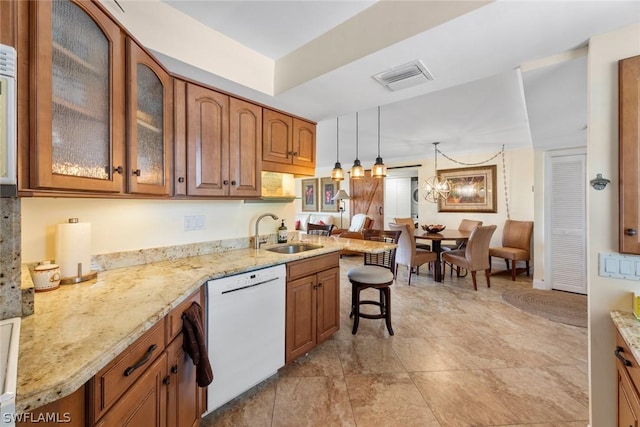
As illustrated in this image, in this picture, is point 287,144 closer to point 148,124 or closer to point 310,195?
point 148,124

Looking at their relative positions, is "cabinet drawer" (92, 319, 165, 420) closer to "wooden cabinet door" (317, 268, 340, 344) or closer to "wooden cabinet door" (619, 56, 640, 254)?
"wooden cabinet door" (317, 268, 340, 344)

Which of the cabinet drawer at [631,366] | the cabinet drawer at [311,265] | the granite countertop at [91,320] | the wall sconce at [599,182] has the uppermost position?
the wall sconce at [599,182]

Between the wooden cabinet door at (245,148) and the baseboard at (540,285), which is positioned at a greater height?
the wooden cabinet door at (245,148)

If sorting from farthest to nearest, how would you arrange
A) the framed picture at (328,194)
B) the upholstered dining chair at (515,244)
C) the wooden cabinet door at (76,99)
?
the framed picture at (328,194) → the upholstered dining chair at (515,244) → the wooden cabinet door at (76,99)

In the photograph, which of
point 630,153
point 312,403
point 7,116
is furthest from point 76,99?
point 630,153

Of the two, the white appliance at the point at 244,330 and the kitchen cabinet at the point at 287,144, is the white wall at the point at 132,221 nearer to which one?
the kitchen cabinet at the point at 287,144

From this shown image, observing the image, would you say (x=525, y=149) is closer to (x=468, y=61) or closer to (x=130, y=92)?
(x=468, y=61)

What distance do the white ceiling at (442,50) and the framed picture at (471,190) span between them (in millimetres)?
2418

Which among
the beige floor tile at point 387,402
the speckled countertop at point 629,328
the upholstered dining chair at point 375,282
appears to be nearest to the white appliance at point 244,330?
the beige floor tile at point 387,402

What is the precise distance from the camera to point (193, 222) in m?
2.16

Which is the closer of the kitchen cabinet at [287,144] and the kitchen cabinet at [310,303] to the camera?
the kitchen cabinet at [310,303]

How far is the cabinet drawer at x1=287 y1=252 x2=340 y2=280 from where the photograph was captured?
2.05 metres

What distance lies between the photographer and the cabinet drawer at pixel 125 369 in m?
0.77

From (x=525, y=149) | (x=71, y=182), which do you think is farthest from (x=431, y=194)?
(x=71, y=182)
